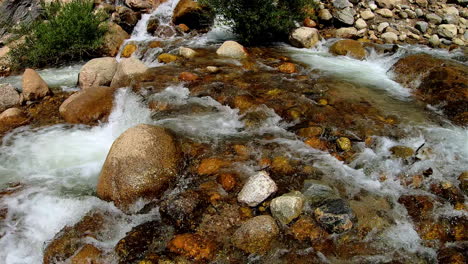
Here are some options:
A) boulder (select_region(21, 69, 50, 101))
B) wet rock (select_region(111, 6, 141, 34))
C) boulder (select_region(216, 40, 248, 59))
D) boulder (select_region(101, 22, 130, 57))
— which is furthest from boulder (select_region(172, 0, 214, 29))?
boulder (select_region(21, 69, 50, 101))

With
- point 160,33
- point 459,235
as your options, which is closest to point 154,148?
point 459,235

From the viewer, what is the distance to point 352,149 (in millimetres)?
5270

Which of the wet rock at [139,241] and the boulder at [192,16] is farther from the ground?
the boulder at [192,16]

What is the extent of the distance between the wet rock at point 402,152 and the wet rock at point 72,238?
4215 millimetres

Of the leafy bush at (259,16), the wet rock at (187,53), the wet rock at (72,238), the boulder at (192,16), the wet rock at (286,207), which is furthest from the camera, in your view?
the boulder at (192,16)

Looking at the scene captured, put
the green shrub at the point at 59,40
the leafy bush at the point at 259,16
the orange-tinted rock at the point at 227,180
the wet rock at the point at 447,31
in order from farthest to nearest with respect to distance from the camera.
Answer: the wet rock at the point at 447,31 < the leafy bush at the point at 259,16 < the green shrub at the point at 59,40 < the orange-tinted rock at the point at 227,180

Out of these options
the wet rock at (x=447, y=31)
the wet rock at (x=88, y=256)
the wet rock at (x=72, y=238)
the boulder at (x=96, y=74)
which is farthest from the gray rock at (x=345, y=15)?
the wet rock at (x=88, y=256)

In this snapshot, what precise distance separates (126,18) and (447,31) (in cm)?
1042

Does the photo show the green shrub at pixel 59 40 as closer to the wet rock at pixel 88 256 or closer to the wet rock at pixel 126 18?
the wet rock at pixel 126 18

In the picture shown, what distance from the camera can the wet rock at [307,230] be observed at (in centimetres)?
378

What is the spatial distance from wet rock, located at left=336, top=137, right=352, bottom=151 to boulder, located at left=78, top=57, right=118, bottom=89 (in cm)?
556

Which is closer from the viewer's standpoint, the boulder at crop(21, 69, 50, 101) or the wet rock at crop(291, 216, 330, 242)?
the wet rock at crop(291, 216, 330, 242)

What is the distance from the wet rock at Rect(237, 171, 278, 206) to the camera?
4.20 m

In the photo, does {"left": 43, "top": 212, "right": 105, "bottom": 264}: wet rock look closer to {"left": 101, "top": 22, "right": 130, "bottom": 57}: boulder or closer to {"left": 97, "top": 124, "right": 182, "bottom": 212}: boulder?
{"left": 97, "top": 124, "right": 182, "bottom": 212}: boulder
